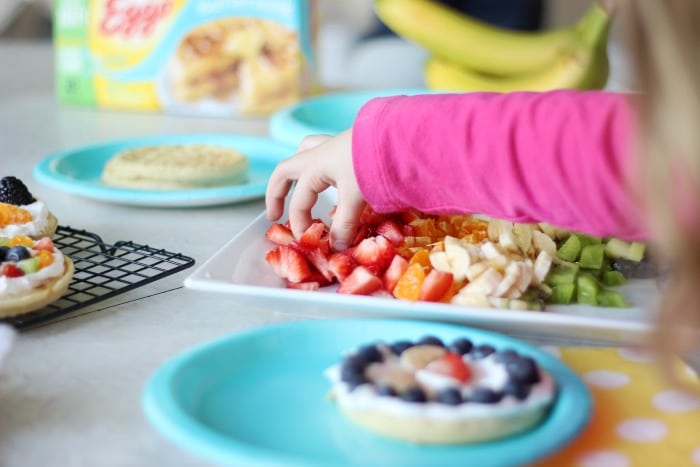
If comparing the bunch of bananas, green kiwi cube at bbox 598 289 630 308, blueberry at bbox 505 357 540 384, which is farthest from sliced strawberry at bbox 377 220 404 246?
the bunch of bananas

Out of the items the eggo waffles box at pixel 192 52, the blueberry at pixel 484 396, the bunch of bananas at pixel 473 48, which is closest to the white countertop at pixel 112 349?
the blueberry at pixel 484 396

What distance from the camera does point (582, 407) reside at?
71 centimetres

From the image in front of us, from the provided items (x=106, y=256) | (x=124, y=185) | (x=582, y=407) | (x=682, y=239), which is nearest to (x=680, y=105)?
(x=682, y=239)

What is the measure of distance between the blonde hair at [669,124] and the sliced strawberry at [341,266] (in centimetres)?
42

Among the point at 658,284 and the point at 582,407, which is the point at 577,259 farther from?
the point at 582,407

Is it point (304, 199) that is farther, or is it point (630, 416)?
point (304, 199)

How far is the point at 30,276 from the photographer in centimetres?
91

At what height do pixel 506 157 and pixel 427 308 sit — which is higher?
pixel 506 157

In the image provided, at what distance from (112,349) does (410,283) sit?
1.01ft

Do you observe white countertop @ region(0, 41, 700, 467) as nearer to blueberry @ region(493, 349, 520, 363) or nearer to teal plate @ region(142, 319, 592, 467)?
teal plate @ region(142, 319, 592, 467)

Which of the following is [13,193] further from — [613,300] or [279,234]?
[613,300]

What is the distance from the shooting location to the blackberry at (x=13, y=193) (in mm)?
1139

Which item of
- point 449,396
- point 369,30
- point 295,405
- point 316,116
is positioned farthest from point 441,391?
point 369,30

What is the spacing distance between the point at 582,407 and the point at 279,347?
0.28 metres
